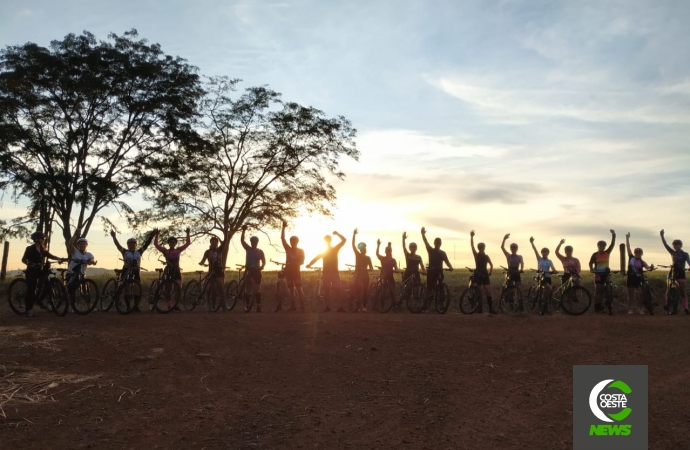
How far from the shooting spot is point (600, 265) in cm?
1648

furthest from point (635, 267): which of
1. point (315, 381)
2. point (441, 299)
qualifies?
point (315, 381)

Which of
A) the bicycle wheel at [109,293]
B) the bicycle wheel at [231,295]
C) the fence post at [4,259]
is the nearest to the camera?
the bicycle wheel at [109,293]

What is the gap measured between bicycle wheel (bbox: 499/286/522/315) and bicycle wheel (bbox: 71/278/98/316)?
10.4 metres

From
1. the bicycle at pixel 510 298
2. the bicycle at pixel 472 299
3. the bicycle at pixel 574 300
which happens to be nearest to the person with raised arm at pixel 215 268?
the bicycle at pixel 472 299

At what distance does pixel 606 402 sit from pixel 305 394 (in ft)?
13.8

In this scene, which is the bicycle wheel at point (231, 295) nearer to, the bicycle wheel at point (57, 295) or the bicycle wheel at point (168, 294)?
the bicycle wheel at point (168, 294)

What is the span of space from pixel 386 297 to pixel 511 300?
339 centimetres

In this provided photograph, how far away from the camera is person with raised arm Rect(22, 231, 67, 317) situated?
14.3 metres

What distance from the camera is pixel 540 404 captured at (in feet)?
28.3

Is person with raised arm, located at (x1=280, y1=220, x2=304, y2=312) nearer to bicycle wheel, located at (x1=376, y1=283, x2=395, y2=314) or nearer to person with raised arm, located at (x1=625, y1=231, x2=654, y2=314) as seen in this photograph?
bicycle wheel, located at (x1=376, y1=283, x2=395, y2=314)

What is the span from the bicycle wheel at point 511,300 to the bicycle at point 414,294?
2120mm

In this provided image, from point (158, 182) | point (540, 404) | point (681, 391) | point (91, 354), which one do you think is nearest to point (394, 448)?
point (540, 404)

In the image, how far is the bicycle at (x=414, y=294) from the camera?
Result: 1702 cm

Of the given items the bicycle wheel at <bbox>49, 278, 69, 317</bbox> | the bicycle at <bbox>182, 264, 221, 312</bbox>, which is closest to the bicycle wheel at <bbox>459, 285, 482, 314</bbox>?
the bicycle at <bbox>182, 264, 221, 312</bbox>
